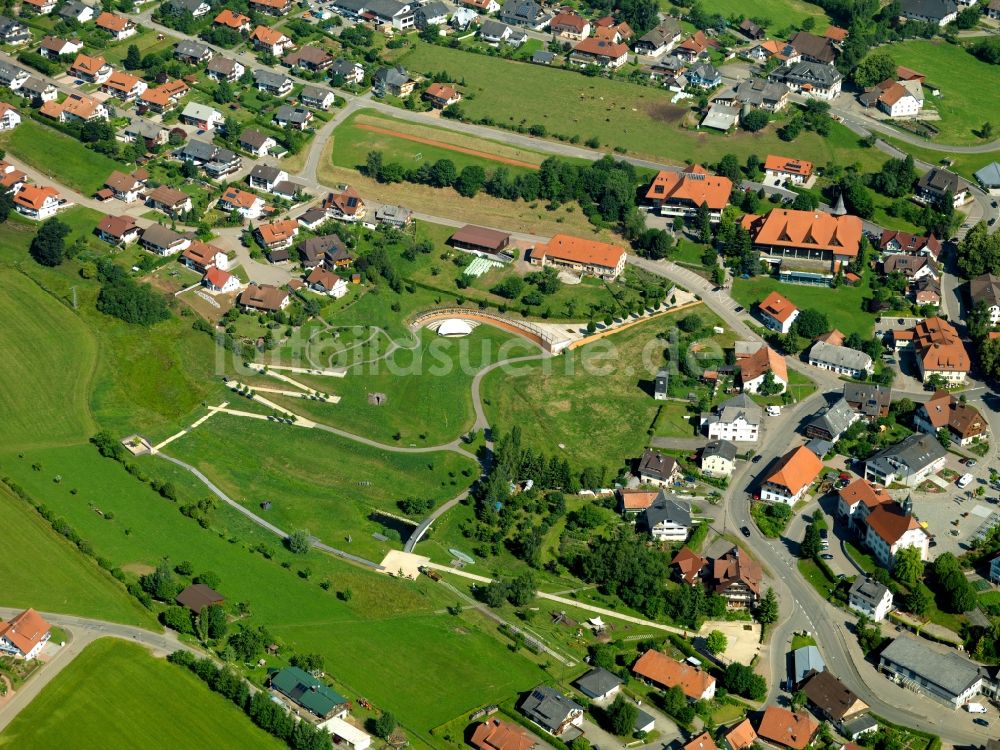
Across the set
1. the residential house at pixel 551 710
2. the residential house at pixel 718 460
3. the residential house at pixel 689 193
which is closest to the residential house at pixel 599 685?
the residential house at pixel 551 710

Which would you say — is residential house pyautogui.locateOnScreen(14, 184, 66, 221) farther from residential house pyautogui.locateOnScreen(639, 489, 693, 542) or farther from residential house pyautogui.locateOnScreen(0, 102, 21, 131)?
residential house pyautogui.locateOnScreen(639, 489, 693, 542)

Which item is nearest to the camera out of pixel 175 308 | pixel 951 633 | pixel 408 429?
pixel 951 633

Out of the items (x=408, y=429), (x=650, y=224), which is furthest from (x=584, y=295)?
(x=408, y=429)

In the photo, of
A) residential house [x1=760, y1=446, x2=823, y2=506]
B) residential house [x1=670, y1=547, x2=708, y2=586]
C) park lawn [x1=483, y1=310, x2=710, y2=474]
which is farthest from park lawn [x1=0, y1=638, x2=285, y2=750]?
residential house [x1=760, y1=446, x2=823, y2=506]

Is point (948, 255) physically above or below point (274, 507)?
above

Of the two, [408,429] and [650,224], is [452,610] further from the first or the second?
[650,224]

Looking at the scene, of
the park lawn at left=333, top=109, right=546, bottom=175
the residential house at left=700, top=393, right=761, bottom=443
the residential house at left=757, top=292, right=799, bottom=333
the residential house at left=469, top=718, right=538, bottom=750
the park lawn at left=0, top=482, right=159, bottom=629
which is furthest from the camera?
the park lawn at left=333, top=109, right=546, bottom=175

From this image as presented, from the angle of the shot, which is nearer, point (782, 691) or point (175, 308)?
point (782, 691)

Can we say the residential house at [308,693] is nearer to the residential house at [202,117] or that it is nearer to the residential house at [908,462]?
the residential house at [908,462]
